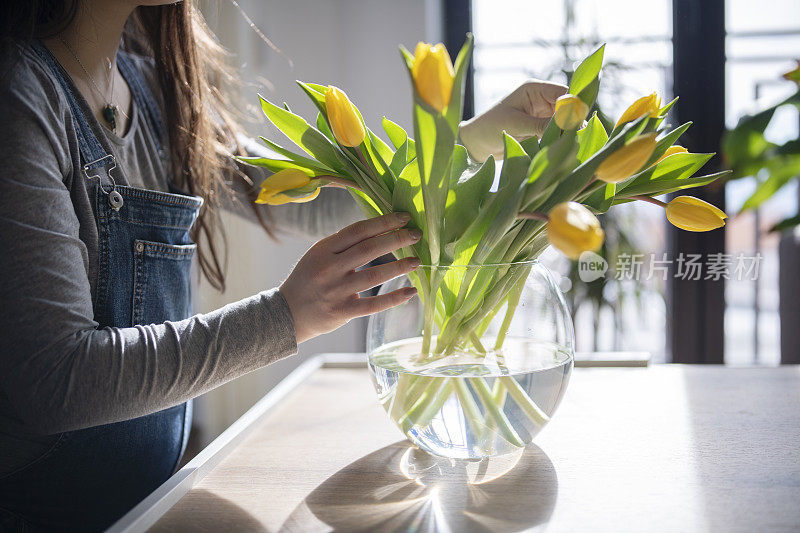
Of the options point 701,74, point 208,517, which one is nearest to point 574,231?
point 208,517

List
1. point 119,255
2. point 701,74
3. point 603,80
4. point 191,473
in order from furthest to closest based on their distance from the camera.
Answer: point 603,80 < point 701,74 < point 119,255 < point 191,473

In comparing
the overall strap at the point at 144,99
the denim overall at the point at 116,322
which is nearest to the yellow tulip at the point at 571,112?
the denim overall at the point at 116,322

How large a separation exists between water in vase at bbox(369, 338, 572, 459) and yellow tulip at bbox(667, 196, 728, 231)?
17 cm

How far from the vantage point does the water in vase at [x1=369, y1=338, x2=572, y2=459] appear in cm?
62

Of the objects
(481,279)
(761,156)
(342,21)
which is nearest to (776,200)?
(342,21)

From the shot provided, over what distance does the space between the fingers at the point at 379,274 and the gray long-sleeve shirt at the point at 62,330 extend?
0.24ft

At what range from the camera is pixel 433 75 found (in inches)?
19.0

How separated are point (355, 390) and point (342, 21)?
146cm

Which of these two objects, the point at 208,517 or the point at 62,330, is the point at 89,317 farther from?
the point at 208,517

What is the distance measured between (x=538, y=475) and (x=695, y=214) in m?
0.29

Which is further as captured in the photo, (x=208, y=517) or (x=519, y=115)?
(x=519, y=115)

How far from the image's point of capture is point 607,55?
6.31 ft

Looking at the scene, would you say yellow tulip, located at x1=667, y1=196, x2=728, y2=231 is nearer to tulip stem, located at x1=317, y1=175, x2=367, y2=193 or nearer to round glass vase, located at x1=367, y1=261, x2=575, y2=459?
round glass vase, located at x1=367, y1=261, x2=575, y2=459

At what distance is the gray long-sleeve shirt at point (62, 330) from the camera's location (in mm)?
600
